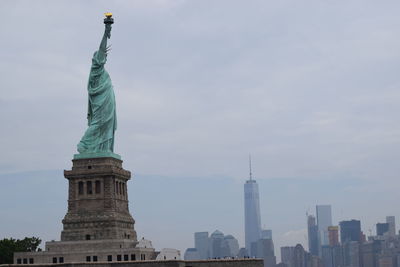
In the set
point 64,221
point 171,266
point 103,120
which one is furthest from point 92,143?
point 171,266

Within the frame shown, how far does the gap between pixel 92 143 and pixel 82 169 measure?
3524 mm

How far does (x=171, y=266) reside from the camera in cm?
8831

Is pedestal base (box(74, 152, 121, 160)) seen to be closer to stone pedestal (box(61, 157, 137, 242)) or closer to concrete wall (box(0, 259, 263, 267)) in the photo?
stone pedestal (box(61, 157, 137, 242))

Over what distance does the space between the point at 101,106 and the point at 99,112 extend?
741mm

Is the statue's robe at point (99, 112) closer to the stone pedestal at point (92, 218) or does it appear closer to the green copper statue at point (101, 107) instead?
the green copper statue at point (101, 107)

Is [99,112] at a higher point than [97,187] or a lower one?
higher


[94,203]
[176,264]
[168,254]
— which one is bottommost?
[176,264]

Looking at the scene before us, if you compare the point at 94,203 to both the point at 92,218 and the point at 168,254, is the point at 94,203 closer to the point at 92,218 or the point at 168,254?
the point at 92,218

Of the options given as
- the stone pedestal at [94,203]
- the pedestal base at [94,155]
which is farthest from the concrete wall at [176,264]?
the pedestal base at [94,155]

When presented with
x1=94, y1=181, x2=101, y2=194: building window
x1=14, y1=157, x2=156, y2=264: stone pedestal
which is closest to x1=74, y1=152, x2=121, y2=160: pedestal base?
x1=14, y1=157, x2=156, y2=264: stone pedestal

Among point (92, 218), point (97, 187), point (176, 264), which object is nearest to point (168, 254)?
point (92, 218)

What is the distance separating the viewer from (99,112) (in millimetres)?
101562

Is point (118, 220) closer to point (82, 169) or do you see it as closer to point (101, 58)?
point (82, 169)

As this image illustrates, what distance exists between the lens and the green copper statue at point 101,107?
10019 cm
